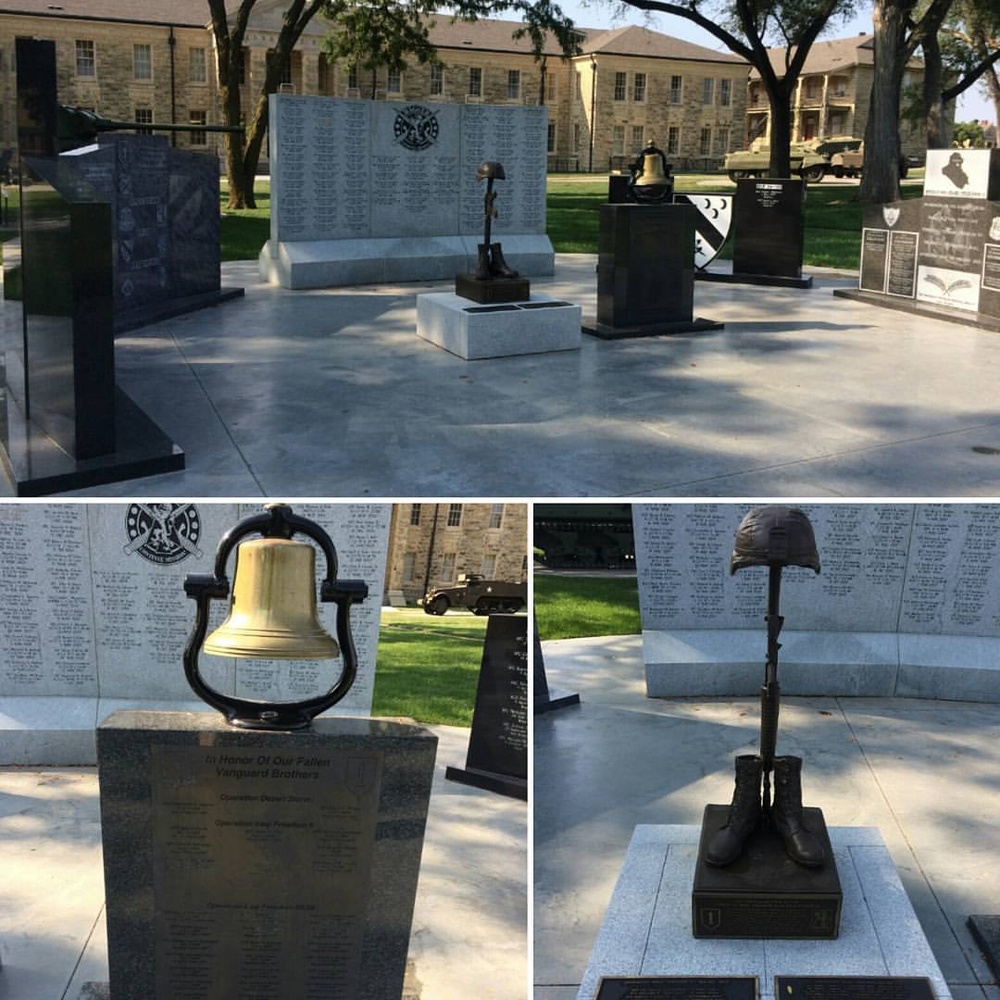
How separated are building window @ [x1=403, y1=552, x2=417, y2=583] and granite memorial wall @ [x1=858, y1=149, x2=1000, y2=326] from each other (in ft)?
32.6

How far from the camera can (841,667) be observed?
768 cm

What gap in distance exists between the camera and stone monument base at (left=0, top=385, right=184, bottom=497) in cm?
590

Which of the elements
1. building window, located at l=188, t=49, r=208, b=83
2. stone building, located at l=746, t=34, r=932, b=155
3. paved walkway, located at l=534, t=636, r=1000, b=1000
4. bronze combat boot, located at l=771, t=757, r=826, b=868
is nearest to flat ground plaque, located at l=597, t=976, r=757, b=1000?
paved walkway, located at l=534, t=636, r=1000, b=1000

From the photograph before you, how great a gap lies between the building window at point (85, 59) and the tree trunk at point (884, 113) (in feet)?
128

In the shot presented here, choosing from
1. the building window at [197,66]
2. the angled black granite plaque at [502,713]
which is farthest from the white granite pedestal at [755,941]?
the building window at [197,66]

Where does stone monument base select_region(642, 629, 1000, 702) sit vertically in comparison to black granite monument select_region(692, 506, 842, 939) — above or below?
below

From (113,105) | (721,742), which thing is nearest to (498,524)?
(721,742)

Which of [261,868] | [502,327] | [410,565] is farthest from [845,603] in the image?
[410,565]

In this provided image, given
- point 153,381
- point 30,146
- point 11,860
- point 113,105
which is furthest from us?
point 113,105

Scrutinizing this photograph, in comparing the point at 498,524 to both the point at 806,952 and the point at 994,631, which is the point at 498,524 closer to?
the point at 994,631

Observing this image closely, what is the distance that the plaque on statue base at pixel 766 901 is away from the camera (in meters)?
4.11

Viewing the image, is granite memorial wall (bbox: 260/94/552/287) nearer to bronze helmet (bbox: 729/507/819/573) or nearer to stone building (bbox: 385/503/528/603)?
stone building (bbox: 385/503/528/603)

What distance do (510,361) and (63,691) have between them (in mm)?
4058

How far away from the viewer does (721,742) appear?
6785mm
